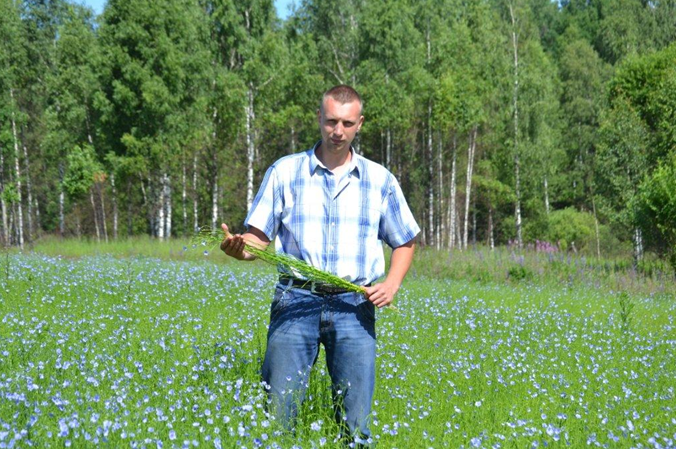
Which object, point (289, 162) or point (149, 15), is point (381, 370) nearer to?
point (289, 162)

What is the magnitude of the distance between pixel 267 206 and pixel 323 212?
308 millimetres

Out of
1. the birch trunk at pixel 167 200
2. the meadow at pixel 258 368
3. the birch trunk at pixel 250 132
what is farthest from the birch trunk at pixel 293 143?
the meadow at pixel 258 368

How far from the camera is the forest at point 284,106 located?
3045 centimetres

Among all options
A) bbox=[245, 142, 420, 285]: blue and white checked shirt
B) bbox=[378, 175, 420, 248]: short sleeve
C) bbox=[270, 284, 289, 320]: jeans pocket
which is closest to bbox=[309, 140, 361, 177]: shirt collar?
bbox=[245, 142, 420, 285]: blue and white checked shirt

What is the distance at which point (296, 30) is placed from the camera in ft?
135

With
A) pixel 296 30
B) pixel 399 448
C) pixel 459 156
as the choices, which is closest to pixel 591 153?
pixel 459 156

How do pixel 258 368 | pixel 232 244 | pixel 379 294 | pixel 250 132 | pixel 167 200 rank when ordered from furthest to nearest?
1. pixel 167 200
2. pixel 250 132
3. pixel 258 368
4. pixel 379 294
5. pixel 232 244

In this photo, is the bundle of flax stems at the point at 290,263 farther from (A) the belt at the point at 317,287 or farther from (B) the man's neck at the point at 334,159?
(B) the man's neck at the point at 334,159

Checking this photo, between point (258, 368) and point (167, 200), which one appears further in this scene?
point (167, 200)

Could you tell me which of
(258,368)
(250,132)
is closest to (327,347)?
(258,368)

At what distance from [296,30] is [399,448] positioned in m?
38.8

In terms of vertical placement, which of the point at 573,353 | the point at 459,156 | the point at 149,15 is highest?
the point at 149,15

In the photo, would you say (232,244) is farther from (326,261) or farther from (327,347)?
(327,347)

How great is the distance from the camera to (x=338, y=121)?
11.9ft
